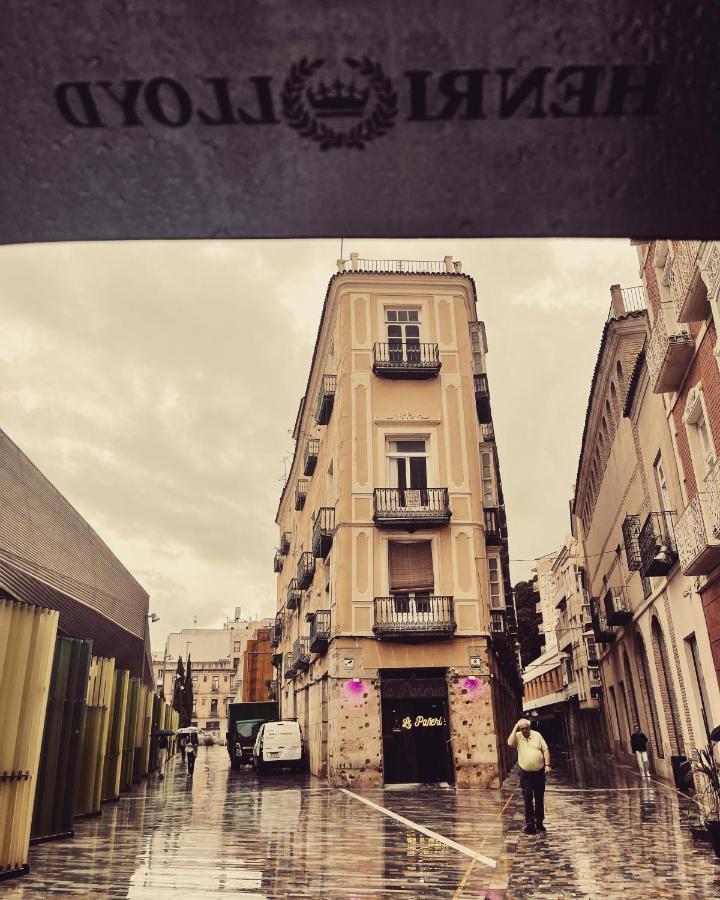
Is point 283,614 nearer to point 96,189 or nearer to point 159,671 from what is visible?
point 96,189

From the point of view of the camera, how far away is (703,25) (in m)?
2.08

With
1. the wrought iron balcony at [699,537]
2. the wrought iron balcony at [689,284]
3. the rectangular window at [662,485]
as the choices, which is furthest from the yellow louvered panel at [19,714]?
the rectangular window at [662,485]

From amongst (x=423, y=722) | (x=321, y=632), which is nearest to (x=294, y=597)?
(x=321, y=632)

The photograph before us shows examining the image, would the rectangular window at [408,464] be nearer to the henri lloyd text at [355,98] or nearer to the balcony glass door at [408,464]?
the balcony glass door at [408,464]

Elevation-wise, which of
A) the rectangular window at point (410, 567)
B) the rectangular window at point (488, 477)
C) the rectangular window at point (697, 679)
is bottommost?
the rectangular window at point (697, 679)

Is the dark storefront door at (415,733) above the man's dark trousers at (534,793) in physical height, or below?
above

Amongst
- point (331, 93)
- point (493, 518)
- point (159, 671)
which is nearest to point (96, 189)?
point (331, 93)

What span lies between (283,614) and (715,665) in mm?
32077

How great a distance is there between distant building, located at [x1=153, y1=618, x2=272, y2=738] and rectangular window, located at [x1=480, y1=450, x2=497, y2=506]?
8128cm

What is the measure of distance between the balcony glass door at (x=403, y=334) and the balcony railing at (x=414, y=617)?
26.4ft

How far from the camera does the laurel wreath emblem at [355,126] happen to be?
2.17 meters

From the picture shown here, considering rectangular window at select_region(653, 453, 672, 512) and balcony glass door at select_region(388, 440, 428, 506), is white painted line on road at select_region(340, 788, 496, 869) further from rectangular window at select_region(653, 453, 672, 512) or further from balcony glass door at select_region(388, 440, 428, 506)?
balcony glass door at select_region(388, 440, 428, 506)

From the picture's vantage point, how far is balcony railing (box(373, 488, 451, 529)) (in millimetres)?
23172

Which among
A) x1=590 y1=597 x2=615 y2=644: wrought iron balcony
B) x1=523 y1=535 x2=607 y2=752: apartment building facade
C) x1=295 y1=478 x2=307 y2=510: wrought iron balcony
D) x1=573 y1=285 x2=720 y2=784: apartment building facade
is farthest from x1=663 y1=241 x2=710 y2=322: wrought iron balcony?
x1=523 y1=535 x2=607 y2=752: apartment building facade
